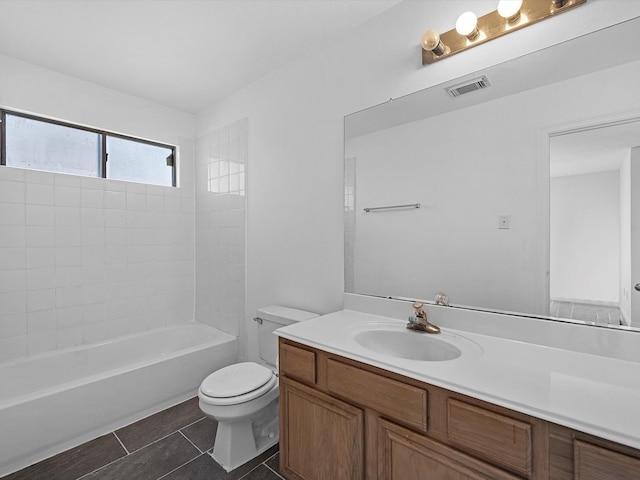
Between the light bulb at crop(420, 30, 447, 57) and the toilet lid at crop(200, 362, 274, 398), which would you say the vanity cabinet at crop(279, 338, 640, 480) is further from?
the light bulb at crop(420, 30, 447, 57)

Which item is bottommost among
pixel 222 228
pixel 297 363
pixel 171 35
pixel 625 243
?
pixel 297 363

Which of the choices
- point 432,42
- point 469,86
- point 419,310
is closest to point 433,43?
point 432,42

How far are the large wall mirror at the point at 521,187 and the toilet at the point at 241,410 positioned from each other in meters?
0.83

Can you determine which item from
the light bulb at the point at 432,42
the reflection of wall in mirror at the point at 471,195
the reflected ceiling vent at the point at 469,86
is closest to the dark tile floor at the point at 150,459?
the reflection of wall in mirror at the point at 471,195

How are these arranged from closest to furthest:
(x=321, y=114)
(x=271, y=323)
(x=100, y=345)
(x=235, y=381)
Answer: (x=235, y=381) < (x=321, y=114) < (x=271, y=323) < (x=100, y=345)

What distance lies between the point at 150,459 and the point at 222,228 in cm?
173

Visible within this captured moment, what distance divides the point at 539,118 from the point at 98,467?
9.08 feet

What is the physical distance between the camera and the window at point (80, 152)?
7.61 ft

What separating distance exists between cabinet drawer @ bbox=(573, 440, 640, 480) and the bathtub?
7.75 ft

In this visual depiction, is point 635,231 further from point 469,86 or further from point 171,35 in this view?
point 171,35

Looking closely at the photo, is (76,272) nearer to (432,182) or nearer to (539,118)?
(432,182)

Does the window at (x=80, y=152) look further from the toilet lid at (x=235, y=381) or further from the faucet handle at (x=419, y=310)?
the faucet handle at (x=419, y=310)

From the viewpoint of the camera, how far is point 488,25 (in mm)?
1417

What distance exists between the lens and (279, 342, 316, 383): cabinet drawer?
1411 mm
